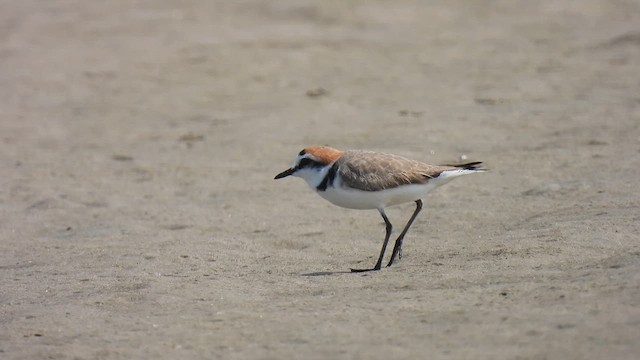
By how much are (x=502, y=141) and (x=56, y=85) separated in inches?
262

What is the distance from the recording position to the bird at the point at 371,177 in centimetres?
777

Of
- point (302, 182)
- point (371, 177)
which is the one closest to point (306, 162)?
point (371, 177)

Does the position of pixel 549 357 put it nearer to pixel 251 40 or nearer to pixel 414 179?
pixel 414 179

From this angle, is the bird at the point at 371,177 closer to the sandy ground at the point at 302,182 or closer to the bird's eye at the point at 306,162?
the bird's eye at the point at 306,162

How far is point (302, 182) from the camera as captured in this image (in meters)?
10.9

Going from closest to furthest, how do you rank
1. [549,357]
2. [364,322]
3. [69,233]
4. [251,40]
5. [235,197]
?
[549,357] < [364,322] < [69,233] < [235,197] < [251,40]

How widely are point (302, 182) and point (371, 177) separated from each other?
3202 millimetres

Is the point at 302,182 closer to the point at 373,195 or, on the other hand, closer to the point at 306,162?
the point at 306,162

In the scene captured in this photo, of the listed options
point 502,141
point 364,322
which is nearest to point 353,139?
point 502,141

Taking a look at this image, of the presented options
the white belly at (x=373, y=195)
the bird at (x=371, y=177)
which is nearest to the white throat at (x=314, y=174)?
the bird at (x=371, y=177)

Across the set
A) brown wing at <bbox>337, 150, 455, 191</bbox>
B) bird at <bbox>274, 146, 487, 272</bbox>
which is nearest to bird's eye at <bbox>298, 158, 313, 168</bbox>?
bird at <bbox>274, 146, 487, 272</bbox>

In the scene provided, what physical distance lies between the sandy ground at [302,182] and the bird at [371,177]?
0.53 metres

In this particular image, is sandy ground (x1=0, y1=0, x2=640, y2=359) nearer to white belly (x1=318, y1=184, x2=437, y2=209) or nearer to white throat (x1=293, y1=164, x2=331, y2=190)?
white belly (x1=318, y1=184, x2=437, y2=209)

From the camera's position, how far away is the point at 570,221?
8281 mm
